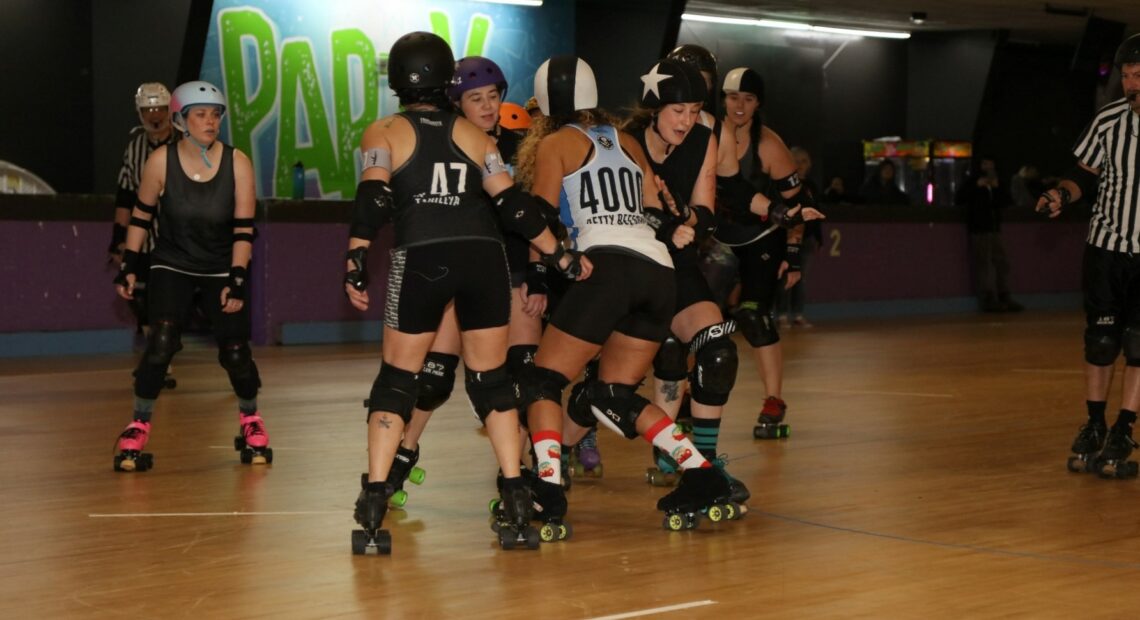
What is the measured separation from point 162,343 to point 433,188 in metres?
1.91

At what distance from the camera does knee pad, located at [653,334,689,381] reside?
16.8 feet

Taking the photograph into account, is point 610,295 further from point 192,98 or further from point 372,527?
point 192,98

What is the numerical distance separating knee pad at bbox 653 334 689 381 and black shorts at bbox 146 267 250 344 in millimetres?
1525

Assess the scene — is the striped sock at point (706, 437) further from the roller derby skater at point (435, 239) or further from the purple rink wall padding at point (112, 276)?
the purple rink wall padding at point (112, 276)

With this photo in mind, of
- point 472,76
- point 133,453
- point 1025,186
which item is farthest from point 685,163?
point 1025,186

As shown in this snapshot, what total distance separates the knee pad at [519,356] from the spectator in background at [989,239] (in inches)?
463

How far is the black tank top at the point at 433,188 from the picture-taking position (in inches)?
158

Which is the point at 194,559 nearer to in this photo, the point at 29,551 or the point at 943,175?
the point at 29,551

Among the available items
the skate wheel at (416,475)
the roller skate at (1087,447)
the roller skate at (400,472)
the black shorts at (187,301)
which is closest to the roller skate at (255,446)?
the black shorts at (187,301)

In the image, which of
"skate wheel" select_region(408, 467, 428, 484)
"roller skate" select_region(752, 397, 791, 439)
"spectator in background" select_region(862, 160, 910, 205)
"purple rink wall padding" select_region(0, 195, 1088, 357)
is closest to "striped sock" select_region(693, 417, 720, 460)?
"skate wheel" select_region(408, 467, 428, 484)

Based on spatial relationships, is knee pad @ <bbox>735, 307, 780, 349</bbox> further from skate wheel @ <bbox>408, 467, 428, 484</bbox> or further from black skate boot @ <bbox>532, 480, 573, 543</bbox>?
black skate boot @ <bbox>532, 480, 573, 543</bbox>

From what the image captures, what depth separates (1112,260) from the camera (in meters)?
5.32

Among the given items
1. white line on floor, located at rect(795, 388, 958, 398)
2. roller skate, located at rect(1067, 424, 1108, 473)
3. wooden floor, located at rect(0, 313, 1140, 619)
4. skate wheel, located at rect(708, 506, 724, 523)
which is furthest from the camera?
white line on floor, located at rect(795, 388, 958, 398)

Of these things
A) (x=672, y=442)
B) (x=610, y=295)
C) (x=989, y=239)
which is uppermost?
(x=610, y=295)
